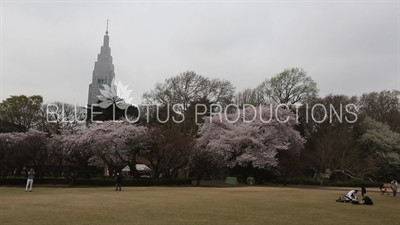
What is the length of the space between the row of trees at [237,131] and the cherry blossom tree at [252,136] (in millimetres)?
127

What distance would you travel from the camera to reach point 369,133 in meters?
49.0

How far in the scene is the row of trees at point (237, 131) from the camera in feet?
125

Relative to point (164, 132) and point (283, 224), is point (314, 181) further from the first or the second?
point (283, 224)

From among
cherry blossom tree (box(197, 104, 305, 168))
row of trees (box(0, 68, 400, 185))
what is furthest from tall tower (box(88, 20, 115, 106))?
cherry blossom tree (box(197, 104, 305, 168))

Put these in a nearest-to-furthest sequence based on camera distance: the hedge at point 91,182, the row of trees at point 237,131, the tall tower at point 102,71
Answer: the hedge at point 91,182
the row of trees at point 237,131
the tall tower at point 102,71

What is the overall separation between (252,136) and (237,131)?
194cm

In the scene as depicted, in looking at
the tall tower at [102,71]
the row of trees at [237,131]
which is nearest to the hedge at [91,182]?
the row of trees at [237,131]

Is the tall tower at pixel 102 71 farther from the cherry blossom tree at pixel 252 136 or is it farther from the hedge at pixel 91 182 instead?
the hedge at pixel 91 182

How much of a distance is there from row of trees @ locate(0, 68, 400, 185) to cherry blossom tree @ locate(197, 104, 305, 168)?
127mm

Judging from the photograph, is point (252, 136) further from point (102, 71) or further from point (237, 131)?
point (102, 71)

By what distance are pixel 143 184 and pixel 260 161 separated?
14404mm

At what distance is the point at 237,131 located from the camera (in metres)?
43.0

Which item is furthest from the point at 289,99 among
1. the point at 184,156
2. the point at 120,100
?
the point at 120,100

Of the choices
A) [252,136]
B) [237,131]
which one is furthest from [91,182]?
[252,136]
